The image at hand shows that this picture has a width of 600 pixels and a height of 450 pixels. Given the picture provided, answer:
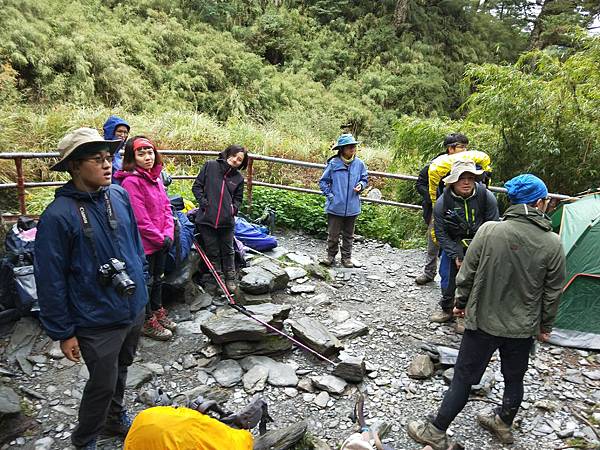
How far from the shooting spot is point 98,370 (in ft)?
8.03

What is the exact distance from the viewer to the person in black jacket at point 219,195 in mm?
4617

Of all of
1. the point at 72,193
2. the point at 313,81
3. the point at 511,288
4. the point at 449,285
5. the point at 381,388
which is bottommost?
the point at 381,388

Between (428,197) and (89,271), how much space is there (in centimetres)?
404

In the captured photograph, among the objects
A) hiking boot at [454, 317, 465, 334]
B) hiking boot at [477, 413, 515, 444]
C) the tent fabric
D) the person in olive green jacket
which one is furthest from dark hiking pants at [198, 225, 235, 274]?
the tent fabric

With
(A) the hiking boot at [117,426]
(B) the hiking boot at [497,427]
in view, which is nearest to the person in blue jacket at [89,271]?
(A) the hiking boot at [117,426]

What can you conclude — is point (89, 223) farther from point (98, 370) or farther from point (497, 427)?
point (497, 427)

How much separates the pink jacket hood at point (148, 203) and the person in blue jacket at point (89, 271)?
42.3 inches

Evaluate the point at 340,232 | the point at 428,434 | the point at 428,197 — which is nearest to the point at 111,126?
the point at 340,232

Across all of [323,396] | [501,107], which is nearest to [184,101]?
[501,107]

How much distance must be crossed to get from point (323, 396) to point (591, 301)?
2.92m

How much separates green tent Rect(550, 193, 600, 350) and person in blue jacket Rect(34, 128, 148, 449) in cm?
409

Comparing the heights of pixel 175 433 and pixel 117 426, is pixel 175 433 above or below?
above

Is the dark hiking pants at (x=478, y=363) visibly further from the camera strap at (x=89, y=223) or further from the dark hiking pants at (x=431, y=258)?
the dark hiking pants at (x=431, y=258)

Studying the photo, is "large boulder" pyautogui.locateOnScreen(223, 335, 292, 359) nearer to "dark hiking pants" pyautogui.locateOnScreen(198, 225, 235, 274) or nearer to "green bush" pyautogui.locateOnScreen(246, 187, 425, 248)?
"dark hiking pants" pyautogui.locateOnScreen(198, 225, 235, 274)
